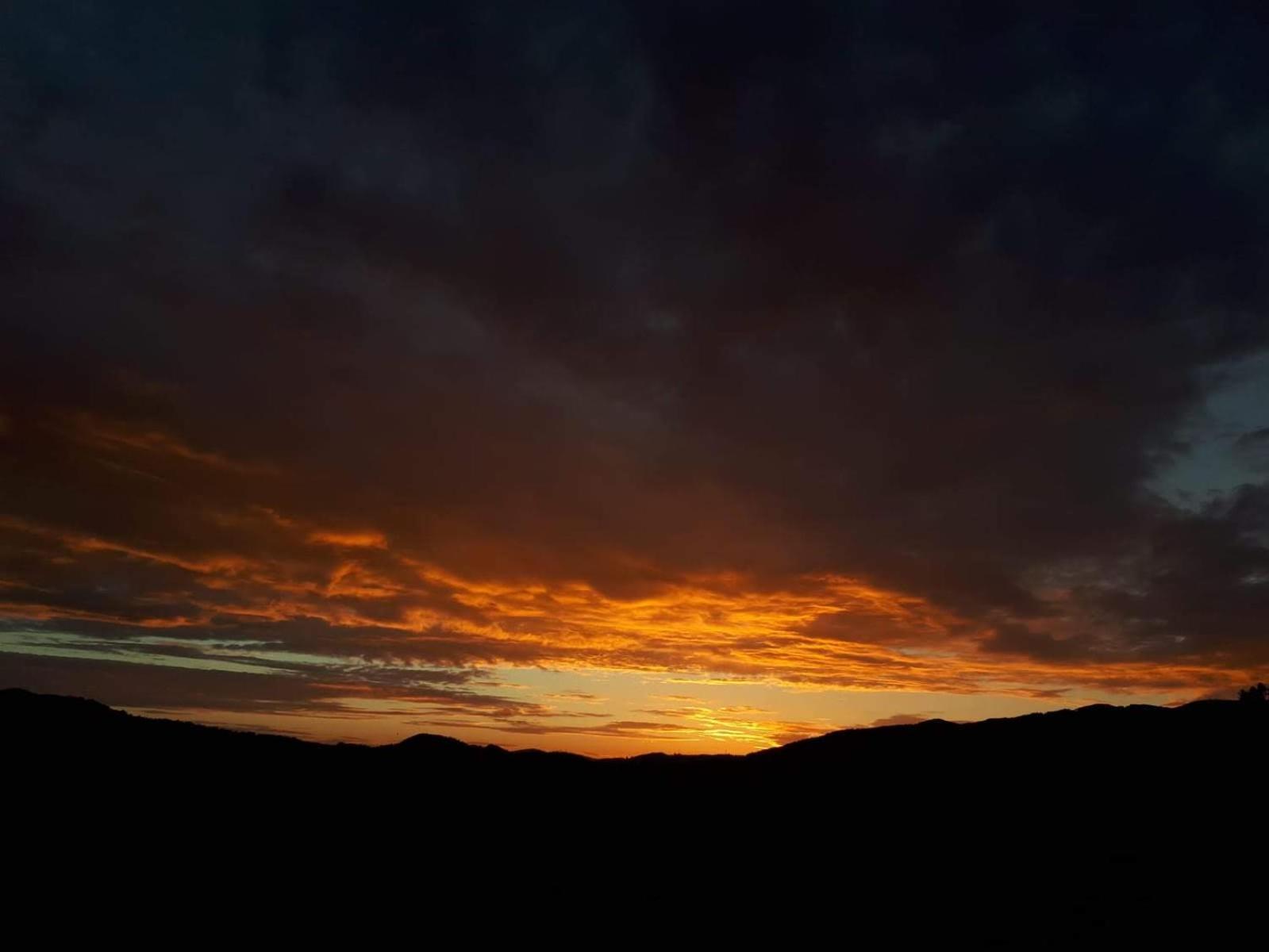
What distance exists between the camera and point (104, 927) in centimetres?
2956

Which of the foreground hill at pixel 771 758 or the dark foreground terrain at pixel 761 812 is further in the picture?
the foreground hill at pixel 771 758

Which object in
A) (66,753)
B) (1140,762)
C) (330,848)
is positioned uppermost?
(1140,762)

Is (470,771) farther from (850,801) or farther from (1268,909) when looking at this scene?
(1268,909)

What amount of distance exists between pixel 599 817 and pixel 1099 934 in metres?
21.3

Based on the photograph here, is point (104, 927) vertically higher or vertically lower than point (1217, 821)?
lower

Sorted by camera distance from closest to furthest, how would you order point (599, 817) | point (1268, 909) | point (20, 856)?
point (1268, 909)
point (20, 856)
point (599, 817)

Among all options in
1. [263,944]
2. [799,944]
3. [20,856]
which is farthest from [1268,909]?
[20,856]

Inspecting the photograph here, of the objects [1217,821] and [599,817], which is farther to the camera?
[599,817]

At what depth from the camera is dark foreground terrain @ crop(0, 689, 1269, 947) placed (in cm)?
2988

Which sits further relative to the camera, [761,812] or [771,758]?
[771,758]

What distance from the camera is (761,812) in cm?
3988

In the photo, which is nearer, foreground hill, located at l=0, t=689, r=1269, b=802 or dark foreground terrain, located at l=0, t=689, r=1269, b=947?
dark foreground terrain, located at l=0, t=689, r=1269, b=947

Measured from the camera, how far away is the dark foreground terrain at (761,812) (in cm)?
2988

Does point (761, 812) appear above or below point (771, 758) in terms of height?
below
